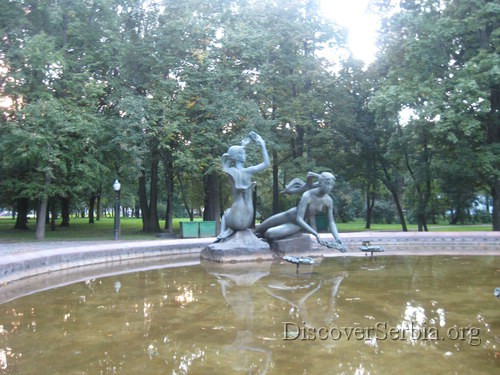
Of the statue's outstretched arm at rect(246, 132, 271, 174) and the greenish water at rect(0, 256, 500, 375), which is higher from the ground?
the statue's outstretched arm at rect(246, 132, 271, 174)

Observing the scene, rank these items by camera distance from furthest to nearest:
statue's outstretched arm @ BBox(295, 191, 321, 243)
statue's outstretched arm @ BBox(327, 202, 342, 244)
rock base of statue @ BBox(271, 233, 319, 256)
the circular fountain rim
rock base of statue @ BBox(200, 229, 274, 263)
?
1. rock base of statue @ BBox(271, 233, 319, 256)
2. statue's outstretched arm @ BBox(295, 191, 321, 243)
3. statue's outstretched arm @ BBox(327, 202, 342, 244)
4. rock base of statue @ BBox(200, 229, 274, 263)
5. the circular fountain rim

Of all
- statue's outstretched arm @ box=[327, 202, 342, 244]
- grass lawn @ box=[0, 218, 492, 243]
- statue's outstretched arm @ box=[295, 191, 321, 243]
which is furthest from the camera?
grass lawn @ box=[0, 218, 492, 243]

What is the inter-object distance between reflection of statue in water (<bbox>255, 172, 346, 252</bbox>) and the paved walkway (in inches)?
69.1

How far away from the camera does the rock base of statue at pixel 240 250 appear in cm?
1158

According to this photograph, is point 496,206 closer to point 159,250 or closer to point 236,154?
point 236,154

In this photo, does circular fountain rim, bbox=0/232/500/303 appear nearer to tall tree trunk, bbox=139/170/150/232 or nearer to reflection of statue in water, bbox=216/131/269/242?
reflection of statue in water, bbox=216/131/269/242

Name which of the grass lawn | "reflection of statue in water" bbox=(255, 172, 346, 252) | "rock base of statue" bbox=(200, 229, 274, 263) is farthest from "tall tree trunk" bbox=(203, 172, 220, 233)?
"rock base of statue" bbox=(200, 229, 274, 263)

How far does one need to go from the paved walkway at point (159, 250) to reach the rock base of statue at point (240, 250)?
69.3 inches

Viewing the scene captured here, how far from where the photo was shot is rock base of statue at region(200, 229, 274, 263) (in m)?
11.6

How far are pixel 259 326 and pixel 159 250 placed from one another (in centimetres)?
820

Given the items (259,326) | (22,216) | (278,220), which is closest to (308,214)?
(278,220)

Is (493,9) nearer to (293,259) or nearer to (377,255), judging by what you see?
(377,255)

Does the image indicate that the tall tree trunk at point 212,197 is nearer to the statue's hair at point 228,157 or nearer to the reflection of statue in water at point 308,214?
the reflection of statue in water at point 308,214

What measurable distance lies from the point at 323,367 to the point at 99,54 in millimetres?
22019
